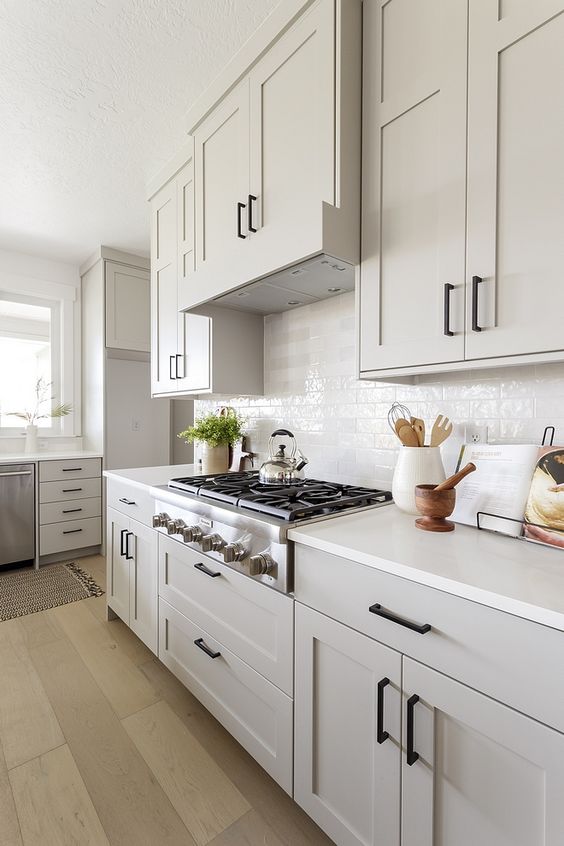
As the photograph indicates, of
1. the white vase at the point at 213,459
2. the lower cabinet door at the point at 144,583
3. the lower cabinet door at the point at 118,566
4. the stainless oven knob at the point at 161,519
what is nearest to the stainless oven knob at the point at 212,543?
the stainless oven knob at the point at 161,519

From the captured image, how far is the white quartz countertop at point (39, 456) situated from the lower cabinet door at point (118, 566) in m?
1.47

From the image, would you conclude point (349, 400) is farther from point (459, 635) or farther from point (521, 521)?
point (459, 635)

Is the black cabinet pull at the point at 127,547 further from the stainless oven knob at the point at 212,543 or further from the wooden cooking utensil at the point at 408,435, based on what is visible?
the wooden cooking utensil at the point at 408,435

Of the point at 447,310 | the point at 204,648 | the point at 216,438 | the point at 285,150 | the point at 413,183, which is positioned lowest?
the point at 204,648

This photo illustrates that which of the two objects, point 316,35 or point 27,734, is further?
point 27,734

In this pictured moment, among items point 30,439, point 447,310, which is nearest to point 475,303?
point 447,310

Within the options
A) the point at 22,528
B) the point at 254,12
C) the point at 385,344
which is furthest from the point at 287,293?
the point at 22,528

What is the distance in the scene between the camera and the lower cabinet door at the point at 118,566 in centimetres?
230

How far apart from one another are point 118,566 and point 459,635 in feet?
6.73

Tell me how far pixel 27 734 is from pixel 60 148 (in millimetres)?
2943

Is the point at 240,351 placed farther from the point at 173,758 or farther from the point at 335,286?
the point at 173,758

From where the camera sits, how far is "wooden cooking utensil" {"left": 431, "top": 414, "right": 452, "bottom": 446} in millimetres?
1460

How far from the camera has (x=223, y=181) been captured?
6.07ft

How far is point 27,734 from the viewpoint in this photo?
5.49ft
